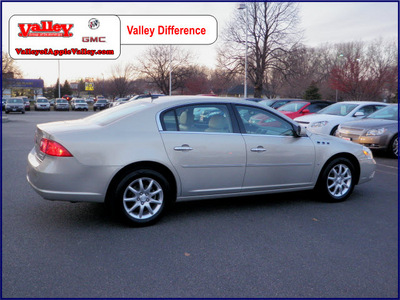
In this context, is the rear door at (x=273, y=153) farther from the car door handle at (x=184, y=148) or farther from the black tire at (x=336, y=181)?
the car door handle at (x=184, y=148)

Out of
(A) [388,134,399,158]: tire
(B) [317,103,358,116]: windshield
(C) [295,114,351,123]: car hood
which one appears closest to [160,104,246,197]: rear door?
(A) [388,134,399,158]: tire

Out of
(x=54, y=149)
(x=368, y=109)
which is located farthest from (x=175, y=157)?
Result: (x=368, y=109)

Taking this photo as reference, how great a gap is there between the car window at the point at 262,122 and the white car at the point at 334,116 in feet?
23.8

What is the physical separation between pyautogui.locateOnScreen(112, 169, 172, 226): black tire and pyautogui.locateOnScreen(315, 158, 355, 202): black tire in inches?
95.9

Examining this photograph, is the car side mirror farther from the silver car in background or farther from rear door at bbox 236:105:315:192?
the silver car in background

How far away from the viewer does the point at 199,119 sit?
5102 mm

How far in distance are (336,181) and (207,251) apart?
2.90m

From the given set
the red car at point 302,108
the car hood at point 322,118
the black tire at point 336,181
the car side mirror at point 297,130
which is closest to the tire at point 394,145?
the car hood at point 322,118

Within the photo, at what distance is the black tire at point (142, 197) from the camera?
4.57 metres

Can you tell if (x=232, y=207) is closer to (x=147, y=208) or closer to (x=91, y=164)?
(x=147, y=208)

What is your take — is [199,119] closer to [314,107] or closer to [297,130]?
[297,130]

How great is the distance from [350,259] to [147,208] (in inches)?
91.1

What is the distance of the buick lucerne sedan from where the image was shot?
4434 millimetres

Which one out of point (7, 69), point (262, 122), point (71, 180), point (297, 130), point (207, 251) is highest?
point (7, 69)
